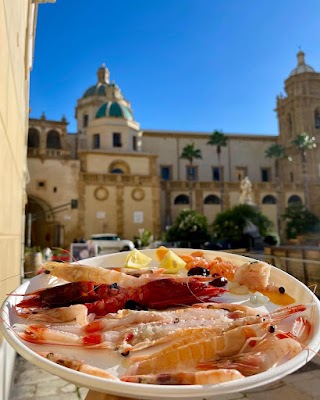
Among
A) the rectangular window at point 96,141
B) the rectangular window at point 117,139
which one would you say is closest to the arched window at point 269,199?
the rectangular window at point 117,139

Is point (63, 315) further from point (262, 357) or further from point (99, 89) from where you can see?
point (99, 89)

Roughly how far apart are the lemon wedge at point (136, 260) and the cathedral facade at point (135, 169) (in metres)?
26.8

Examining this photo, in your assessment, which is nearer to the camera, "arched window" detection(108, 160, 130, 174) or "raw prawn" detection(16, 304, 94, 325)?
"raw prawn" detection(16, 304, 94, 325)

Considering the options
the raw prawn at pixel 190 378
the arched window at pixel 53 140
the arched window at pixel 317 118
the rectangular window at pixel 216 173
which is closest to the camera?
the raw prawn at pixel 190 378

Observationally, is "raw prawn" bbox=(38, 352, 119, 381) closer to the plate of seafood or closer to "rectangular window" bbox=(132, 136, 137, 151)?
the plate of seafood

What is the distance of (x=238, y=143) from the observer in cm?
5047

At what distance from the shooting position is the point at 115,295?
1.35 metres

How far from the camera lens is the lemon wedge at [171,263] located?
1.80m

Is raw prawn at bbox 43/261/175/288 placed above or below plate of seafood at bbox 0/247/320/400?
above

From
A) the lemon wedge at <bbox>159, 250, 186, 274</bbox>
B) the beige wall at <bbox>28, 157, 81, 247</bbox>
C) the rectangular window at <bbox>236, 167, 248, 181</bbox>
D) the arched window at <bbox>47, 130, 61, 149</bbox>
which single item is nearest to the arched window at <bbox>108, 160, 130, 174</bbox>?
the beige wall at <bbox>28, 157, 81, 247</bbox>

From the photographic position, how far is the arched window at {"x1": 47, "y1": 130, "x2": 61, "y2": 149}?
133ft

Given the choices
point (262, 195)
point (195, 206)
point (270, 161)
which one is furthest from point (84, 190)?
point (270, 161)

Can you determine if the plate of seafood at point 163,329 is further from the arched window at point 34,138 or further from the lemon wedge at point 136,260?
the arched window at point 34,138

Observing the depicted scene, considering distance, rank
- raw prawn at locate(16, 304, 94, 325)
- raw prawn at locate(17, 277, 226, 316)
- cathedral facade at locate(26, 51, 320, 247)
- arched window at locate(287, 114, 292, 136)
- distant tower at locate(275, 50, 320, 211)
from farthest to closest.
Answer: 1. arched window at locate(287, 114, 292, 136)
2. distant tower at locate(275, 50, 320, 211)
3. cathedral facade at locate(26, 51, 320, 247)
4. raw prawn at locate(17, 277, 226, 316)
5. raw prawn at locate(16, 304, 94, 325)
